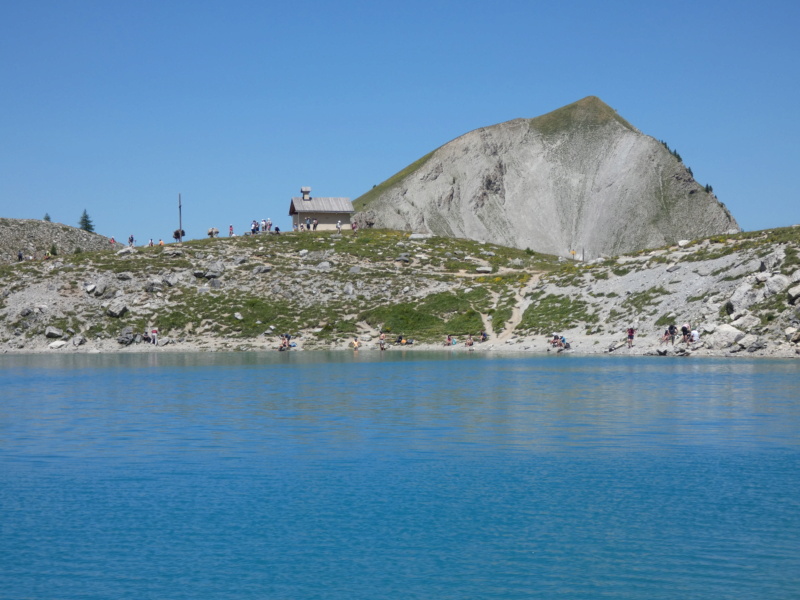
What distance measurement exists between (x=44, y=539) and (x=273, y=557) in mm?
5357

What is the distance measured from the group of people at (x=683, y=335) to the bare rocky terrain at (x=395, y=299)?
2.15 feet

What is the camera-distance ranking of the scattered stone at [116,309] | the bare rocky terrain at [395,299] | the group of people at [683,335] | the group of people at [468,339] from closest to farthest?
1. the group of people at [683,335]
2. the bare rocky terrain at [395,299]
3. the group of people at [468,339]
4. the scattered stone at [116,309]

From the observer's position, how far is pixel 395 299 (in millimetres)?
92562

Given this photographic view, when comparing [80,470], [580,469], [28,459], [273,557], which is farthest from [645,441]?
[28,459]

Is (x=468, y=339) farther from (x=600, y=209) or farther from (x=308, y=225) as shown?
(x=600, y=209)

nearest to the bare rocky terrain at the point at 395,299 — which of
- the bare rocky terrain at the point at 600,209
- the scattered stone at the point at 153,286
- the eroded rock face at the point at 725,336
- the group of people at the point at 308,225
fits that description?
the eroded rock face at the point at 725,336

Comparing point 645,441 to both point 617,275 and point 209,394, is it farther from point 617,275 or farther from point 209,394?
point 617,275

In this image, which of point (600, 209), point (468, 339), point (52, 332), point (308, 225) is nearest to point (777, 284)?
point (468, 339)

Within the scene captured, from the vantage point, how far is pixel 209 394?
4350cm

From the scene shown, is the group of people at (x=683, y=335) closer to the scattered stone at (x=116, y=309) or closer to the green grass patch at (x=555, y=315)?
the green grass patch at (x=555, y=315)

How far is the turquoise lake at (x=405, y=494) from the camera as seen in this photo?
1591 cm

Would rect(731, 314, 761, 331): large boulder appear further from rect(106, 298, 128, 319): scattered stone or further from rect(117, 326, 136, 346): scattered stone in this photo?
rect(106, 298, 128, 319): scattered stone

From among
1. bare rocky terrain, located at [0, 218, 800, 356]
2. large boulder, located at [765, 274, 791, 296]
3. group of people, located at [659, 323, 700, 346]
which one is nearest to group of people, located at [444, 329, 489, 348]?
bare rocky terrain, located at [0, 218, 800, 356]

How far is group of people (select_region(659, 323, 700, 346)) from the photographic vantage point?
65312 mm
